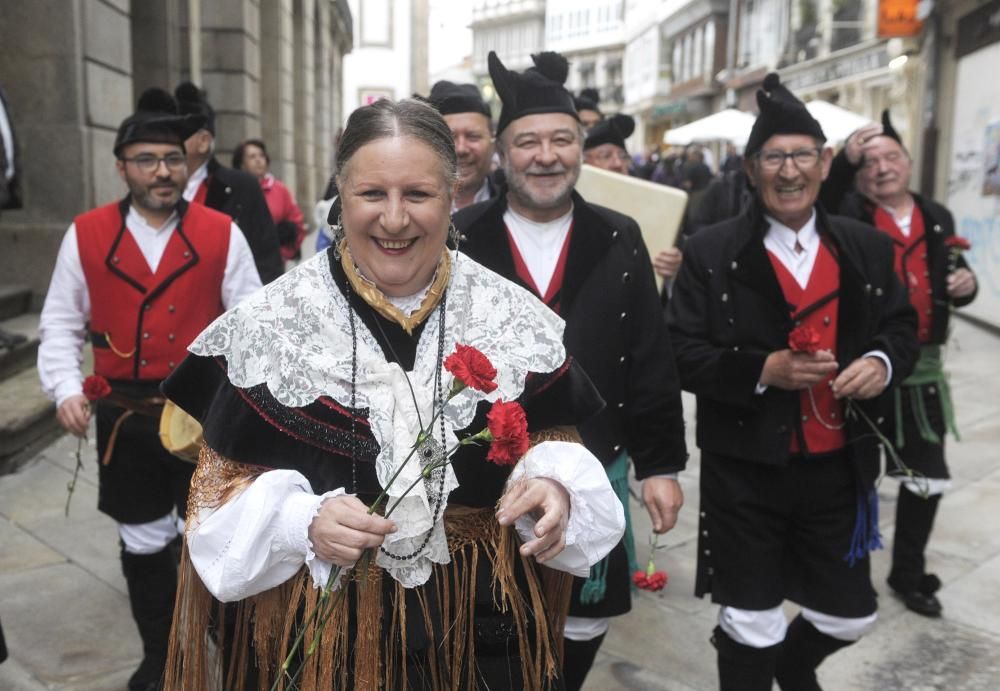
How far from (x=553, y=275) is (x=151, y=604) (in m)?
1.78

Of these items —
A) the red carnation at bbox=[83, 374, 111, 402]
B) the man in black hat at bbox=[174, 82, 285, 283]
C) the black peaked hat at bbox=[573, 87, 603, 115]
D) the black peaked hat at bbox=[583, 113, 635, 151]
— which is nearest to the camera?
the red carnation at bbox=[83, 374, 111, 402]

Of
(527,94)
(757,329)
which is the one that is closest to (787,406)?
(757,329)

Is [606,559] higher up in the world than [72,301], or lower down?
lower down

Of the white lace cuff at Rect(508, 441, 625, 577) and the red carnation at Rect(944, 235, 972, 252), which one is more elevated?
the red carnation at Rect(944, 235, 972, 252)

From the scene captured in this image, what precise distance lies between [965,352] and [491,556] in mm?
9992

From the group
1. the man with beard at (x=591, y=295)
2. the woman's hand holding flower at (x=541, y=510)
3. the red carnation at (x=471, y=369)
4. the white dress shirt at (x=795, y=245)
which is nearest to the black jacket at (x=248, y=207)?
the man with beard at (x=591, y=295)

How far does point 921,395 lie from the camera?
4.37 m

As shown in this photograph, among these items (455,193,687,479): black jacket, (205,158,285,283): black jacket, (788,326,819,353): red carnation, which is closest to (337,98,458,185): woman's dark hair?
(455,193,687,479): black jacket

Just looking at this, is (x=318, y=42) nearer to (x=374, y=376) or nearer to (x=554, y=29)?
(x=374, y=376)

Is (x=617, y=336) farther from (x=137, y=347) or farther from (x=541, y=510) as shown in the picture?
(x=137, y=347)

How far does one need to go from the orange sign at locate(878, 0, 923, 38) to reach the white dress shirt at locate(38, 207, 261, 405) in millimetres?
14196

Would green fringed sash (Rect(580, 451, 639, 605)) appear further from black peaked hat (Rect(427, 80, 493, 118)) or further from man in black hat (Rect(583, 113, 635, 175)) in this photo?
man in black hat (Rect(583, 113, 635, 175))

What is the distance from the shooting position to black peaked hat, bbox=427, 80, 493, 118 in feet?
14.1

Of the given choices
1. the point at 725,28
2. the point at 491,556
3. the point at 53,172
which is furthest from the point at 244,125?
the point at 725,28
